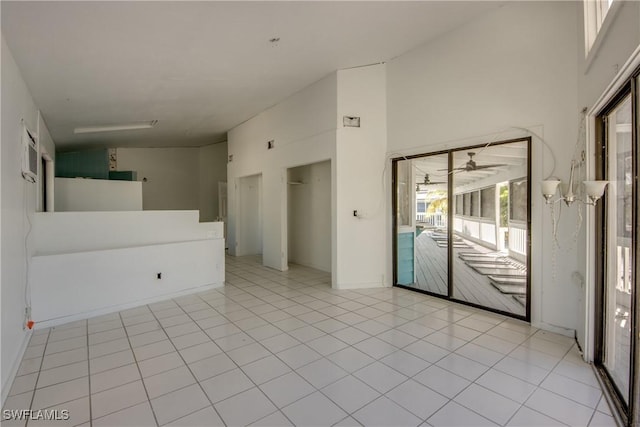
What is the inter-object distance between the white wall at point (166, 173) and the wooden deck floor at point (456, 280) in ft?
26.3

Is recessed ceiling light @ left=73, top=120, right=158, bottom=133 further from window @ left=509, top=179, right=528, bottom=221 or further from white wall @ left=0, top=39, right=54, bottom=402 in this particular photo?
window @ left=509, top=179, right=528, bottom=221

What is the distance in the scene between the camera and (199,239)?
5.06m

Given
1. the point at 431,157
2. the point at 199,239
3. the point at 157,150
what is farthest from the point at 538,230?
the point at 157,150

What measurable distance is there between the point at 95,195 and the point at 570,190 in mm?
8364

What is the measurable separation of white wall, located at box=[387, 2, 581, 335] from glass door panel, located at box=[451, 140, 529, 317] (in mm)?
208

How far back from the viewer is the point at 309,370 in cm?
247

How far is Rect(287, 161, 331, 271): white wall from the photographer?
6145 mm

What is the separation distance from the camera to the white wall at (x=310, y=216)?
614 cm

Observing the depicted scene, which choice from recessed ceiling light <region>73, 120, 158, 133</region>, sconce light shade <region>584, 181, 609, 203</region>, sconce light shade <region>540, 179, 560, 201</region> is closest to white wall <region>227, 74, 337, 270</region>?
recessed ceiling light <region>73, 120, 158, 133</region>

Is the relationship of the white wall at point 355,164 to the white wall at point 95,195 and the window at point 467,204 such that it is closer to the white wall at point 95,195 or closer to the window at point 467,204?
the window at point 467,204

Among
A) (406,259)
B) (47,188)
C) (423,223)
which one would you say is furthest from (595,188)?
(47,188)

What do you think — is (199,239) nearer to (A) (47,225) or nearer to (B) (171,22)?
(A) (47,225)

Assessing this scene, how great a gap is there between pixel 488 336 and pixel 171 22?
442cm

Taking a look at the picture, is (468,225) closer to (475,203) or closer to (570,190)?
(475,203)
